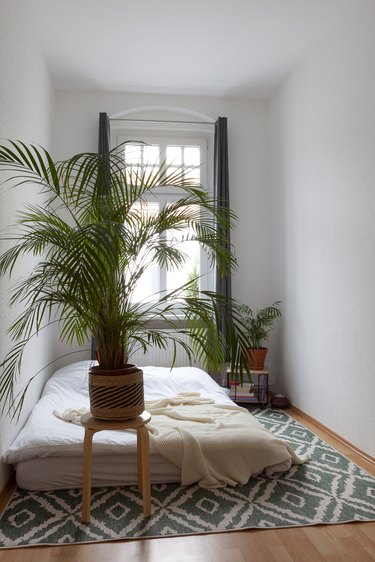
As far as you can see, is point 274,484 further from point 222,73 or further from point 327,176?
point 222,73

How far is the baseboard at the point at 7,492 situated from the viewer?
8.13ft

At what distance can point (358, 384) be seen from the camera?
10.5 feet

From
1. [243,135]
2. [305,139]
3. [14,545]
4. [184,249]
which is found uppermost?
[243,135]

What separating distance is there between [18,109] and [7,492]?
220 cm

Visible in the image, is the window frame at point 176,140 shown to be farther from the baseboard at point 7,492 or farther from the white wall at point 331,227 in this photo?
the baseboard at point 7,492

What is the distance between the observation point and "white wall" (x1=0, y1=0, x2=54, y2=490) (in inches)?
105

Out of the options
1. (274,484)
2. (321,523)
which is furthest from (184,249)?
(321,523)

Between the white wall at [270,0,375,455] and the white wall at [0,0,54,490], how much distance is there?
6.89ft

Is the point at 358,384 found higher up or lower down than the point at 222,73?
lower down

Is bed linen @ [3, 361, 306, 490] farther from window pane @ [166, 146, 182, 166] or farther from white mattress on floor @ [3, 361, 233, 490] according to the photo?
window pane @ [166, 146, 182, 166]

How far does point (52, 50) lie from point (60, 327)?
93.1 inches

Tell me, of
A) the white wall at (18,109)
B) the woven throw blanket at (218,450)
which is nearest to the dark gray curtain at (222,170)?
the white wall at (18,109)

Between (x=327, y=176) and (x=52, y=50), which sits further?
(x=52, y=50)

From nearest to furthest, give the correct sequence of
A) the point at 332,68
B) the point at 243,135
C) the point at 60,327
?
the point at 332,68, the point at 60,327, the point at 243,135
